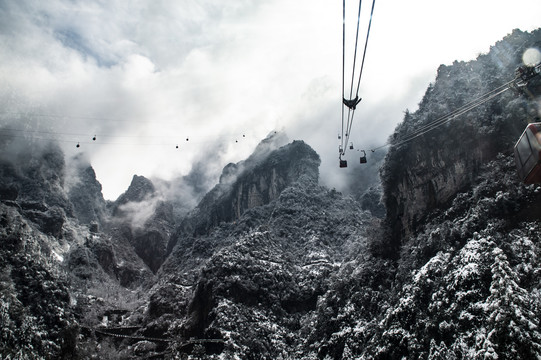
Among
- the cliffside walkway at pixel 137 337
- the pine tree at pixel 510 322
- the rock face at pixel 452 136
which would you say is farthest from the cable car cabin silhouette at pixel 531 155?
the cliffside walkway at pixel 137 337

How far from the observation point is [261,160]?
154 m

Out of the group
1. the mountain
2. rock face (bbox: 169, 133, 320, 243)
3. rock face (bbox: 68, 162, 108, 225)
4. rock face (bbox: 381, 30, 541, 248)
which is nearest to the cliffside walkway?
the mountain

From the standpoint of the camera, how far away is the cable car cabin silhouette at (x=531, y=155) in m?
10.9

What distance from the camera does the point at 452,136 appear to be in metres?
55.5

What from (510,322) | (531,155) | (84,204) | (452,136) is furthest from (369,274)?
→ (84,204)

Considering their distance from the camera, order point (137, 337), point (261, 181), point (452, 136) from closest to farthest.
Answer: point (452, 136), point (137, 337), point (261, 181)

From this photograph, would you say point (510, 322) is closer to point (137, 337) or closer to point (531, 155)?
point (531, 155)

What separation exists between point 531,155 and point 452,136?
48.8 m

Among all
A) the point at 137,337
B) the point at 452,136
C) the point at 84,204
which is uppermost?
the point at 84,204

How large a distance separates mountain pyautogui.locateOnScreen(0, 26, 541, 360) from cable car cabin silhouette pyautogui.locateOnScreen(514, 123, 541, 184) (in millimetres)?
21369

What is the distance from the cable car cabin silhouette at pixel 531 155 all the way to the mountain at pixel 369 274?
21369 millimetres

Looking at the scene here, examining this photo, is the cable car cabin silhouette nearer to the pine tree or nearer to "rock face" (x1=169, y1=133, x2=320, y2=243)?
the pine tree

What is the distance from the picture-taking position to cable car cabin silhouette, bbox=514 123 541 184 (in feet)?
35.9

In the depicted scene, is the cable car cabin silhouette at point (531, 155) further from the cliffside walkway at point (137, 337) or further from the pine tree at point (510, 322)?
the cliffside walkway at point (137, 337)
